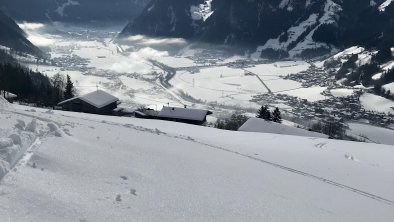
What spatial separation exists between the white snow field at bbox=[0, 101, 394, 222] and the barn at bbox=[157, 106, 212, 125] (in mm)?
59594

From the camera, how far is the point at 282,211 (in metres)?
16.6

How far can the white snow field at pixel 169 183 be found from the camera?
43.4 feet

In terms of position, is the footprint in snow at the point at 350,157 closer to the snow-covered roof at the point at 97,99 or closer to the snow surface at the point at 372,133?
the snow-covered roof at the point at 97,99

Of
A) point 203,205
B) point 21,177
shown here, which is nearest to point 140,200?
point 203,205

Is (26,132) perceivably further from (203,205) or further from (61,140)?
(203,205)

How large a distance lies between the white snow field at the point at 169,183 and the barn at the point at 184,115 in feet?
196

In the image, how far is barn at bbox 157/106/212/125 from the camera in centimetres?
8950

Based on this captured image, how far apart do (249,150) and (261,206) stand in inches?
542

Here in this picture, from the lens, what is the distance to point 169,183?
1703 cm

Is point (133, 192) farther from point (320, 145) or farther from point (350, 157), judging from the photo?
point (320, 145)

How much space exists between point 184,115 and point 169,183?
73566 millimetres

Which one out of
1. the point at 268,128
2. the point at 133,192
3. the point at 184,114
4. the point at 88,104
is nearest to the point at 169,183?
the point at 133,192

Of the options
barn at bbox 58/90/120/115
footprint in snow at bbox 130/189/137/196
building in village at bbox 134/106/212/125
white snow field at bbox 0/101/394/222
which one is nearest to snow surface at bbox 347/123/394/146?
building in village at bbox 134/106/212/125

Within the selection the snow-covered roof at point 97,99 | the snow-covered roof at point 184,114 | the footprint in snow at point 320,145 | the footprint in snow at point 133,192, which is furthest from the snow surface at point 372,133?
the footprint in snow at point 133,192
